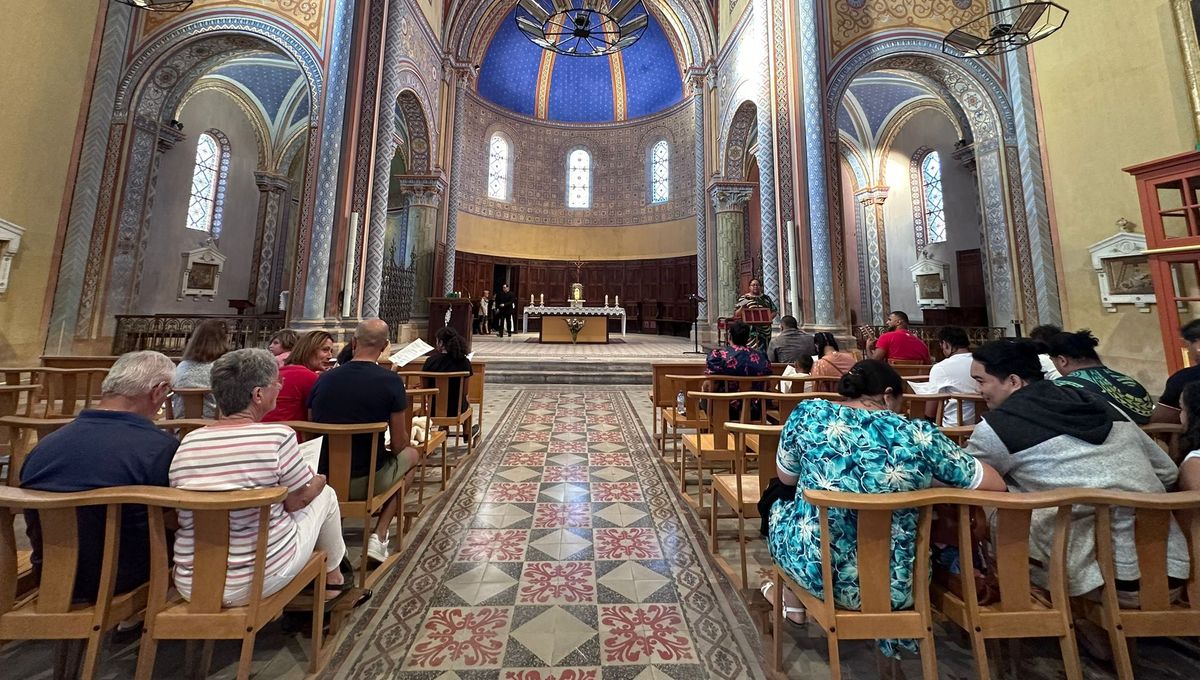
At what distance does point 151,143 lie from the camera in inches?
301

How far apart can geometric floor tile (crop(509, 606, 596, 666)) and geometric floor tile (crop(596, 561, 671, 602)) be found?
0.30 m

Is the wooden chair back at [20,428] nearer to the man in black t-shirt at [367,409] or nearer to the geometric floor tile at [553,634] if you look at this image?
the man in black t-shirt at [367,409]

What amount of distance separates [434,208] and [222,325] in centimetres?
971

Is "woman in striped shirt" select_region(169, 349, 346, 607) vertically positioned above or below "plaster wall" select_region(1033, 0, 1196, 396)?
below

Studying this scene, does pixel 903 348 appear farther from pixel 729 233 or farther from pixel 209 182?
pixel 209 182

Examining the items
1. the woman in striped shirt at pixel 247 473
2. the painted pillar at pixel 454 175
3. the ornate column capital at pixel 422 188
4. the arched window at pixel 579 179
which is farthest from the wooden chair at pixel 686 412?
the arched window at pixel 579 179

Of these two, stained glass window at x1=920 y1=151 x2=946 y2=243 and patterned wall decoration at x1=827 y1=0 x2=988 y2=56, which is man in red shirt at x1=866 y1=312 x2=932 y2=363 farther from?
stained glass window at x1=920 y1=151 x2=946 y2=243

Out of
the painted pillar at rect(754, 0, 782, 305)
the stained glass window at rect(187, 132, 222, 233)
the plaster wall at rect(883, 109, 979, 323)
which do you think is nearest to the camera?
the painted pillar at rect(754, 0, 782, 305)

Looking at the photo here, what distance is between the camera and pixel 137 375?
1.41 m

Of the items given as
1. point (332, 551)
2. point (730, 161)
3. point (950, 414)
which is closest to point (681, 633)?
point (332, 551)

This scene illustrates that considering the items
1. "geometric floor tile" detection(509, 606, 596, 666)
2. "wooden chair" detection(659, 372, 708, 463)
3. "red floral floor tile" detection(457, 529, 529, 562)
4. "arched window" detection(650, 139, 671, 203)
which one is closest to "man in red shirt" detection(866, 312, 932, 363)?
"wooden chair" detection(659, 372, 708, 463)

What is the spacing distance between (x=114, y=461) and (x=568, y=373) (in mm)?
6793

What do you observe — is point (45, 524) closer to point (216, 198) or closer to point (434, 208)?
point (434, 208)

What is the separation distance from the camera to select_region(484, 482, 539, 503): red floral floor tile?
3.12 metres
